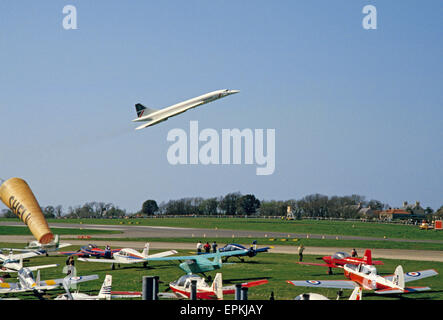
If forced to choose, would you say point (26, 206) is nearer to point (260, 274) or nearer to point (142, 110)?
point (260, 274)

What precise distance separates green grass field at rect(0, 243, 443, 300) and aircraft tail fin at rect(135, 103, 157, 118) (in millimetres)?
21724

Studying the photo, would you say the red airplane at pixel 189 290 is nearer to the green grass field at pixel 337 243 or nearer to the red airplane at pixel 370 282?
the red airplane at pixel 370 282

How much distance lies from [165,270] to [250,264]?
10.2 metres

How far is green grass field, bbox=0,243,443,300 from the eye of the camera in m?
37.0

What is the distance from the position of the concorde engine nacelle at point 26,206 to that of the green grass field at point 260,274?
843 inches

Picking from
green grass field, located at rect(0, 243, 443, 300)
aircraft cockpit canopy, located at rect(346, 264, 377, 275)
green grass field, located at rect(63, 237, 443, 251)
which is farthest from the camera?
green grass field, located at rect(63, 237, 443, 251)

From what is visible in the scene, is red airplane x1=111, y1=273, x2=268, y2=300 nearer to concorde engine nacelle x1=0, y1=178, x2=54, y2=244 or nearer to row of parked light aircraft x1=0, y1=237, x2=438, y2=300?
row of parked light aircraft x1=0, y1=237, x2=438, y2=300

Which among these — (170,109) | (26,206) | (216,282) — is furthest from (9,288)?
(170,109)

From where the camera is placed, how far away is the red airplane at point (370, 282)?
32.4 metres

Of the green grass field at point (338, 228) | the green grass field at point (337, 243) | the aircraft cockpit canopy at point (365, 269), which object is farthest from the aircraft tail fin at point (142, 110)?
the green grass field at point (338, 228)

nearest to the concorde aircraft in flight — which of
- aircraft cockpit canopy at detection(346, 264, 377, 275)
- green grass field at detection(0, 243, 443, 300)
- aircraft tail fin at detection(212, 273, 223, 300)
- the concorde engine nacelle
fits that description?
green grass field at detection(0, 243, 443, 300)

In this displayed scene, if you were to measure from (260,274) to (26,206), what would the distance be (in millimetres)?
34735
